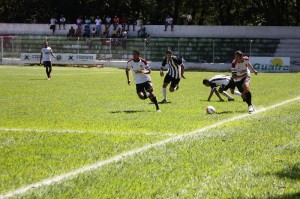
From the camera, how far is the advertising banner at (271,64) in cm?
4712

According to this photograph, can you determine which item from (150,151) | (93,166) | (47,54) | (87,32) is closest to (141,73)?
(150,151)

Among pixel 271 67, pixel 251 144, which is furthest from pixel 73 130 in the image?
pixel 271 67

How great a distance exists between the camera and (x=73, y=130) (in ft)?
38.7

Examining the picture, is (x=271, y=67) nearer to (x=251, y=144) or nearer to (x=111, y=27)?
(x=111, y=27)

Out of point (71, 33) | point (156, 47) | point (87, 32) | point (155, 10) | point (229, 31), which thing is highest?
point (155, 10)

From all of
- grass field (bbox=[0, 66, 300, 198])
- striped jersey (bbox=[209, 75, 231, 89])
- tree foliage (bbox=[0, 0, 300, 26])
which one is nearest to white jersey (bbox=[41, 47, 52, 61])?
striped jersey (bbox=[209, 75, 231, 89])

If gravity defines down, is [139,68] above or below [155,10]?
below

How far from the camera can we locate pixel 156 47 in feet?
173

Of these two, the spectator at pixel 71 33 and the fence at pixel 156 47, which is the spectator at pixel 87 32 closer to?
the spectator at pixel 71 33

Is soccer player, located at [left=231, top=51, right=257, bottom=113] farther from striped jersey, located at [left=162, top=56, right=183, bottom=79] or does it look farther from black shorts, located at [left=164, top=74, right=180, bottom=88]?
black shorts, located at [left=164, top=74, right=180, bottom=88]

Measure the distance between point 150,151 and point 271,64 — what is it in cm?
3944

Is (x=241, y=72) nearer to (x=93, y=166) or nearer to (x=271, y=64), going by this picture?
(x=93, y=166)

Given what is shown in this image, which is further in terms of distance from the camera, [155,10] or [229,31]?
[155,10]

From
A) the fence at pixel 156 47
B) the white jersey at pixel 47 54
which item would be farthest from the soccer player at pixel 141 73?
the fence at pixel 156 47
